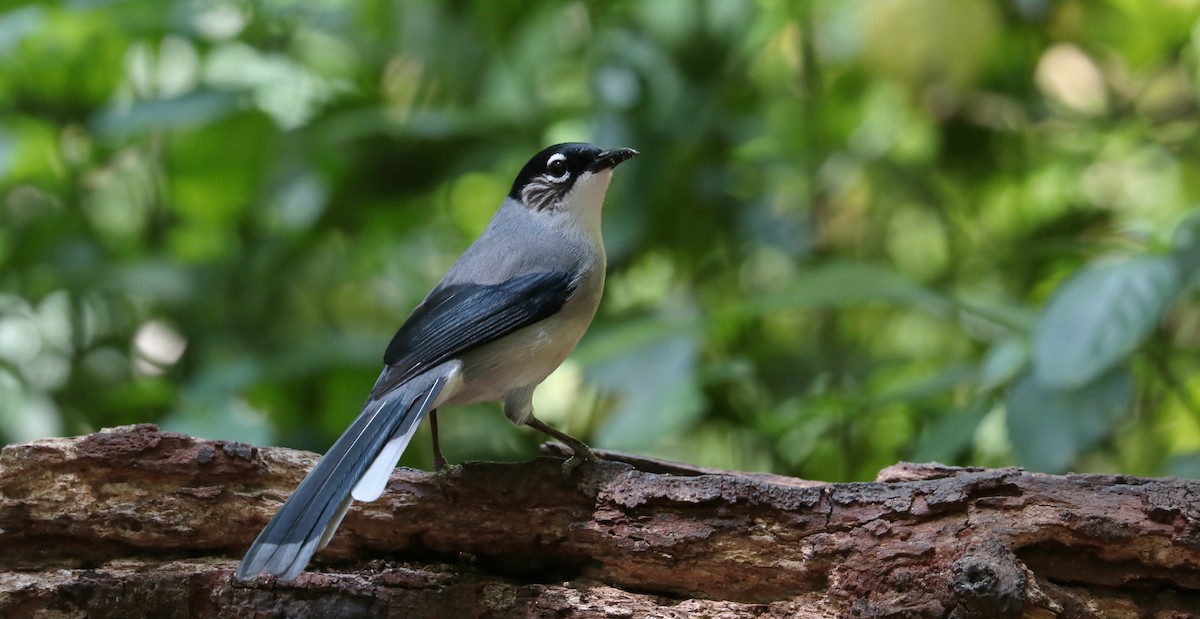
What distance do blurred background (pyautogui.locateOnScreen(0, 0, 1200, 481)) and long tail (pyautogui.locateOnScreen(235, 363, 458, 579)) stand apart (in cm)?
129

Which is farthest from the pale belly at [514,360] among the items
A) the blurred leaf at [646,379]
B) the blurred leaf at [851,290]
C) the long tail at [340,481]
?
the blurred leaf at [851,290]

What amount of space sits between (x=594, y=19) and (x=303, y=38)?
1850mm

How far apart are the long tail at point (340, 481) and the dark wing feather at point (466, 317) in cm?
7

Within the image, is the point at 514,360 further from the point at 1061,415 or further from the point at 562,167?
the point at 1061,415

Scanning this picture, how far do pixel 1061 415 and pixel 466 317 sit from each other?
1994mm

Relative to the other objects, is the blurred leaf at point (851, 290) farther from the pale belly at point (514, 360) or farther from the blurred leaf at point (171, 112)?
the blurred leaf at point (171, 112)

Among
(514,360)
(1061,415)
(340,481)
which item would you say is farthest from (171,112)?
(1061,415)

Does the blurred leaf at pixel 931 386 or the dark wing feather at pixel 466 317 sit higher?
the blurred leaf at pixel 931 386

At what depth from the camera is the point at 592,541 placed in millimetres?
2746

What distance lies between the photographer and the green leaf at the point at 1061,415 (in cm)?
349

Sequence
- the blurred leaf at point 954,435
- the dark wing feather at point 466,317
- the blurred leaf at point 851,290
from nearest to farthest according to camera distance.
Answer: the dark wing feather at point 466,317, the blurred leaf at point 954,435, the blurred leaf at point 851,290

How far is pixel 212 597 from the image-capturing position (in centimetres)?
267

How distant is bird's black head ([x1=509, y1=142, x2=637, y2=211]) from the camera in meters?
3.80

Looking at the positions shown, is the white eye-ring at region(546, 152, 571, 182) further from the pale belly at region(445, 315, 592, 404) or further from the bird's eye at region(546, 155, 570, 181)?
the pale belly at region(445, 315, 592, 404)
